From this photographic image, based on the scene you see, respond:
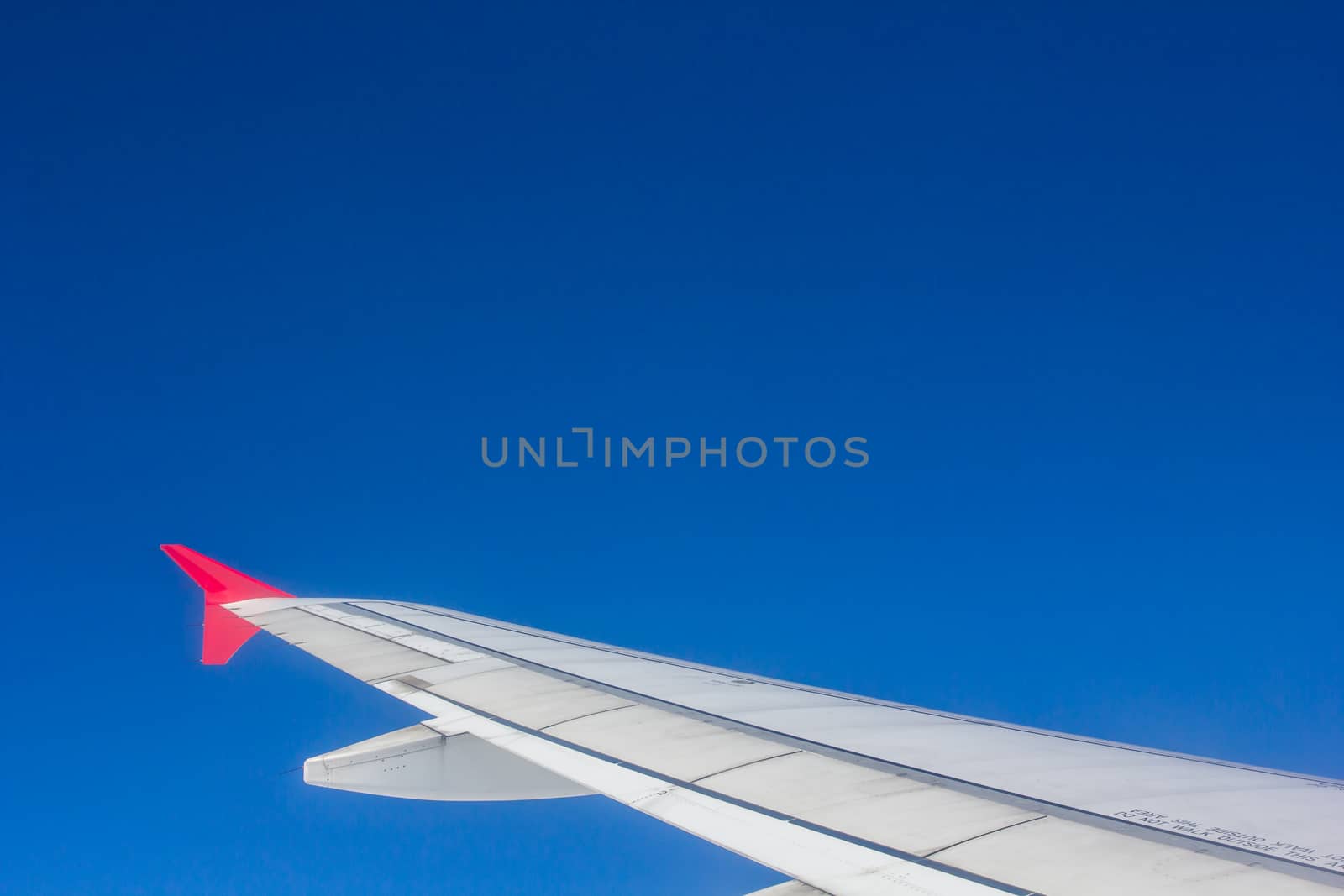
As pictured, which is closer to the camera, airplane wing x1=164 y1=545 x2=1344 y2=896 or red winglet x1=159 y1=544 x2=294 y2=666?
airplane wing x1=164 y1=545 x2=1344 y2=896

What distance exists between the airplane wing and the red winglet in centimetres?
122

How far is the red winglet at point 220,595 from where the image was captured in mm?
5270

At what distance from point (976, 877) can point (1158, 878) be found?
1.21 ft

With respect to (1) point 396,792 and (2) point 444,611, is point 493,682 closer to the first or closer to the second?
(1) point 396,792

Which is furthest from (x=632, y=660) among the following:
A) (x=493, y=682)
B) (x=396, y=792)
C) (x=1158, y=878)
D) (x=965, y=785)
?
(x=1158, y=878)

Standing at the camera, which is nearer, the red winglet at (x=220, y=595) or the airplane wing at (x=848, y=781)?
the airplane wing at (x=848, y=781)

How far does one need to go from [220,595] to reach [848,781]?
5.37 m

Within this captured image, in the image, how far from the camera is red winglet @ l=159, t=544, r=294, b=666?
17.3 ft

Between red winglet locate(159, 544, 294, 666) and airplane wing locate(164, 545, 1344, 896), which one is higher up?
red winglet locate(159, 544, 294, 666)

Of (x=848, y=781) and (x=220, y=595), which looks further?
(x=220, y=595)

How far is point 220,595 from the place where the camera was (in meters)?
6.18

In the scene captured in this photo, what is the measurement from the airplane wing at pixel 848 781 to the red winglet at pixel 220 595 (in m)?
1.22

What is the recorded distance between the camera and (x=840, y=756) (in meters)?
2.71

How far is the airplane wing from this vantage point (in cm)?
184
